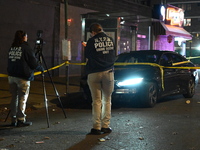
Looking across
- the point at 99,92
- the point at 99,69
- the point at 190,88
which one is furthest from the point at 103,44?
the point at 190,88

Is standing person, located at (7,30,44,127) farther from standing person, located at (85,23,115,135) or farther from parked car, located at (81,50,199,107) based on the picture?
parked car, located at (81,50,199,107)

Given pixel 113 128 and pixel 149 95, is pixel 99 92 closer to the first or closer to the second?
pixel 113 128

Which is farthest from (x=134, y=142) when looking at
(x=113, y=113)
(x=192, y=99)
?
(x=192, y=99)

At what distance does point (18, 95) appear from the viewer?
6.76m

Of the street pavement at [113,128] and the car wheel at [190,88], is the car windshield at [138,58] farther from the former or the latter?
the car wheel at [190,88]

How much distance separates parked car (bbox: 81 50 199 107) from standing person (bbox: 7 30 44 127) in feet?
8.79

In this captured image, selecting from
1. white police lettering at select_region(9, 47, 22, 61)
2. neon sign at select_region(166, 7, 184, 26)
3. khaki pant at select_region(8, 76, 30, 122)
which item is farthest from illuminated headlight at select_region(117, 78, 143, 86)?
neon sign at select_region(166, 7, 184, 26)

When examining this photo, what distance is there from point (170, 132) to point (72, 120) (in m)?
2.11

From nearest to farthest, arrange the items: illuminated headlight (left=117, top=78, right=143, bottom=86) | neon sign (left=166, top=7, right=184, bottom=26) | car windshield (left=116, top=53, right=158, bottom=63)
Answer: illuminated headlight (left=117, top=78, right=143, bottom=86), car windshield (left=116, top=53, right=158, bottom=63), neon sign (left=166, top=7, right=184, bottom=26)

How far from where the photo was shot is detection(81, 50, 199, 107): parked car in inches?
346

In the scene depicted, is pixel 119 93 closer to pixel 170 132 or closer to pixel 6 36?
pixel 170 132

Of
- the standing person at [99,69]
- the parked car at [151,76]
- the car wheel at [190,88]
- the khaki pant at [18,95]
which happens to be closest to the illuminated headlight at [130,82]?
the parked car at [151,76]

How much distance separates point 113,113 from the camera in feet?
27.3

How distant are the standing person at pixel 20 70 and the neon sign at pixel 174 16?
698 inches
